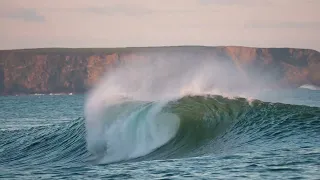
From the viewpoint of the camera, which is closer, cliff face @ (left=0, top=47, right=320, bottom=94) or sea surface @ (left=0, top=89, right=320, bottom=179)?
sea surface @ (left=0, top=89, right=320, bottom=179)

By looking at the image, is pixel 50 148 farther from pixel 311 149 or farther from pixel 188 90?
pixel 311 149

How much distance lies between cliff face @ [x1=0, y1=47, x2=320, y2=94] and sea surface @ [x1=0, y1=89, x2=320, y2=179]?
104667mm

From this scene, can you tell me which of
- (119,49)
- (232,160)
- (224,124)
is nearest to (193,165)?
(232,160)

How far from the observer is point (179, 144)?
2128 centimetres

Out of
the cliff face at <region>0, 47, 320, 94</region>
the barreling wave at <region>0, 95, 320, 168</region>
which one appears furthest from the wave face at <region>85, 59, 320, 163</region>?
the cliff face at <region>0, 47, 320, 94</region>

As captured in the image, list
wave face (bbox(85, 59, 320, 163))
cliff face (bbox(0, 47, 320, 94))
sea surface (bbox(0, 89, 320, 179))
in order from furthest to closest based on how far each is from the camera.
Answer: cliff face (bbox(0, 47, 320, 94)) → wave face (bbox(85, 59, 320, 163)) → sea surface (bbox(0, 89, 320, 179))

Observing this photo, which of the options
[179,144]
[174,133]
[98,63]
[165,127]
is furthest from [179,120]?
[98,63]

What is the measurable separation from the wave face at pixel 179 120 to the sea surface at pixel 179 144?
0.03 meters

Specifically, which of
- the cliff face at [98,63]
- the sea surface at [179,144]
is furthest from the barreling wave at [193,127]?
the cliff face at [98,63]

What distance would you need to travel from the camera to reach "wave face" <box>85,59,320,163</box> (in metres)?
21.0

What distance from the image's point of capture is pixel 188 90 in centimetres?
2731

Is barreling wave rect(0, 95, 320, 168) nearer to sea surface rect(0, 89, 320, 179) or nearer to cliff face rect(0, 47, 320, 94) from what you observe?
sea surface rect(0, 89, 320, 179)

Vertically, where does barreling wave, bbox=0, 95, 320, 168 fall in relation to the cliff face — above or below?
below

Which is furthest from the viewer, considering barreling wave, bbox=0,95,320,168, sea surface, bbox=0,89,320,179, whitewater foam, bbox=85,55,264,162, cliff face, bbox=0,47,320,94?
cliff face, bbox=0,47,320,94
